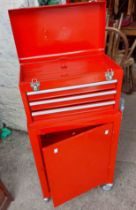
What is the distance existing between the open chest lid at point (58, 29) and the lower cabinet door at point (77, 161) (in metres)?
0.46

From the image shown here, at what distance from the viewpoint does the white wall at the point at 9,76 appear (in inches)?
50.6

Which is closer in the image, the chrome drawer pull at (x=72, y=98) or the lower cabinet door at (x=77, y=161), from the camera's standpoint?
the chrome drawer pull at (x=72, y=98)

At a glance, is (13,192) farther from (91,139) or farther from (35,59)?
(35,59)

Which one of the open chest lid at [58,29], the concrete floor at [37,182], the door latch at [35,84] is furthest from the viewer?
the concrete floor at [37,182]

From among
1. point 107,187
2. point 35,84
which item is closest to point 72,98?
point 35,84

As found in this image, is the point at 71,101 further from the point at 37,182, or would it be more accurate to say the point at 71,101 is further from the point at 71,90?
the point at 37,182

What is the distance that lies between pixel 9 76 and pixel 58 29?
694 millimetres

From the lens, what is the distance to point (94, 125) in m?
1.04

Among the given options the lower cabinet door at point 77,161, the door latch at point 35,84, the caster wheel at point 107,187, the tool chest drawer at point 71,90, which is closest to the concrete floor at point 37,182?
the caster wheel at point 107,187

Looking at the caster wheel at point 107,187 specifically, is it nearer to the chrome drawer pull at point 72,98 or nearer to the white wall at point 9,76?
the chrome drawer pull at point 72,98

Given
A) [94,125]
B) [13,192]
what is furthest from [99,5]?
[13,192]

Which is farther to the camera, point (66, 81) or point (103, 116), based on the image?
point (103, 116)

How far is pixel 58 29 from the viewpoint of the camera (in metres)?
1.01

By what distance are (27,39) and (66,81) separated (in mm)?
357
